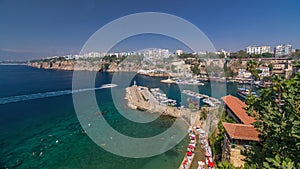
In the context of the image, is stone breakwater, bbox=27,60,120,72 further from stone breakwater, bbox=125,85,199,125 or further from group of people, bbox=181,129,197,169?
group of people, bbox=181,129,197,169

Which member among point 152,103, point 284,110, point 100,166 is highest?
point 284,110

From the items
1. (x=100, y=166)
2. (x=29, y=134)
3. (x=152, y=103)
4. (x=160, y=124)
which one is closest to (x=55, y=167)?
(x=100, y=166)

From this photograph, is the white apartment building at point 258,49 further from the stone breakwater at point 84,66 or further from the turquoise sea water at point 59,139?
the turquoise sea water at point 59,139

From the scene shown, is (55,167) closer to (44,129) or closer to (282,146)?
(44,129)

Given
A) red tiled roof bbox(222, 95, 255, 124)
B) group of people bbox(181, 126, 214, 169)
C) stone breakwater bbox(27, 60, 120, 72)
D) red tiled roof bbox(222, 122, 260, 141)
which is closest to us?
red tiled roof bbox(222, 122, 260, 141)

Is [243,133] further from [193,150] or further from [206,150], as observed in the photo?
[193,150]

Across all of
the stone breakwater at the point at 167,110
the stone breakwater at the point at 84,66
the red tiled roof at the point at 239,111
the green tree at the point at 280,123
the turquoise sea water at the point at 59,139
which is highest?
the stone breakwater at the point at 84,66

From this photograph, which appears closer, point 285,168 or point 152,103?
point 285,168

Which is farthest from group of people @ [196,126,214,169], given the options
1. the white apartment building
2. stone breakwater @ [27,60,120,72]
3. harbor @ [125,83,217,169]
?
the white apartment building

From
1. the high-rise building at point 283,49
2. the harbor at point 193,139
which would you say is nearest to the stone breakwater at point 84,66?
the harbor at point 193,139
